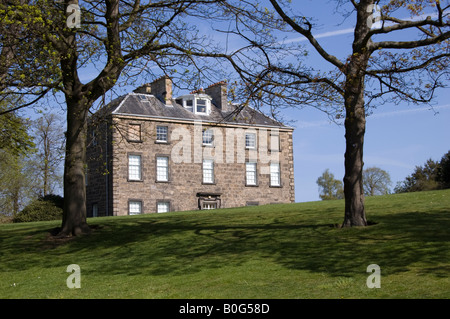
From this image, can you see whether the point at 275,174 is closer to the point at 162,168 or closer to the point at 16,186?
the point at 162,168

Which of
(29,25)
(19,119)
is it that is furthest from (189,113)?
(29,25)

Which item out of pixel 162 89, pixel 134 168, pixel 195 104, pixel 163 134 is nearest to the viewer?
pixel 134 168

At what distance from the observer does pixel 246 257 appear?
548 inches

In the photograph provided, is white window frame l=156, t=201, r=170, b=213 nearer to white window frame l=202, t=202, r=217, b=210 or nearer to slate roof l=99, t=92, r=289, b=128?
white window frame l=202, t=202, r=217, b=210

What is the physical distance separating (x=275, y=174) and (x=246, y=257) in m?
34.5

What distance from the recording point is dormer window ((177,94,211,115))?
155ft

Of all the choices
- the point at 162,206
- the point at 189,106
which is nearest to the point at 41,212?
the point at 162,206

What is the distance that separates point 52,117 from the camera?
52.6 meters

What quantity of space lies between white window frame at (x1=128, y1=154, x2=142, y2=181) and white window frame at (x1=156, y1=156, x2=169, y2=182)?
1507mm

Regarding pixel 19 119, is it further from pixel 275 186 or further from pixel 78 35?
pixel 275 186

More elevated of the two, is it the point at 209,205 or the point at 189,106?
the point at 189,106

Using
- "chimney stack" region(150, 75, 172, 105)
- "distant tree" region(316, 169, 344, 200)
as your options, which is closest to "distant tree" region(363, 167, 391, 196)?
"distant tree" region(316, 169, 344, 200)

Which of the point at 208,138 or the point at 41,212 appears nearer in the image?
the point at 41,212

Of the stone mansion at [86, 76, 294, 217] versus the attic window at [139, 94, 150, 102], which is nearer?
the stone mansion at [86, 76, 294, 217]
